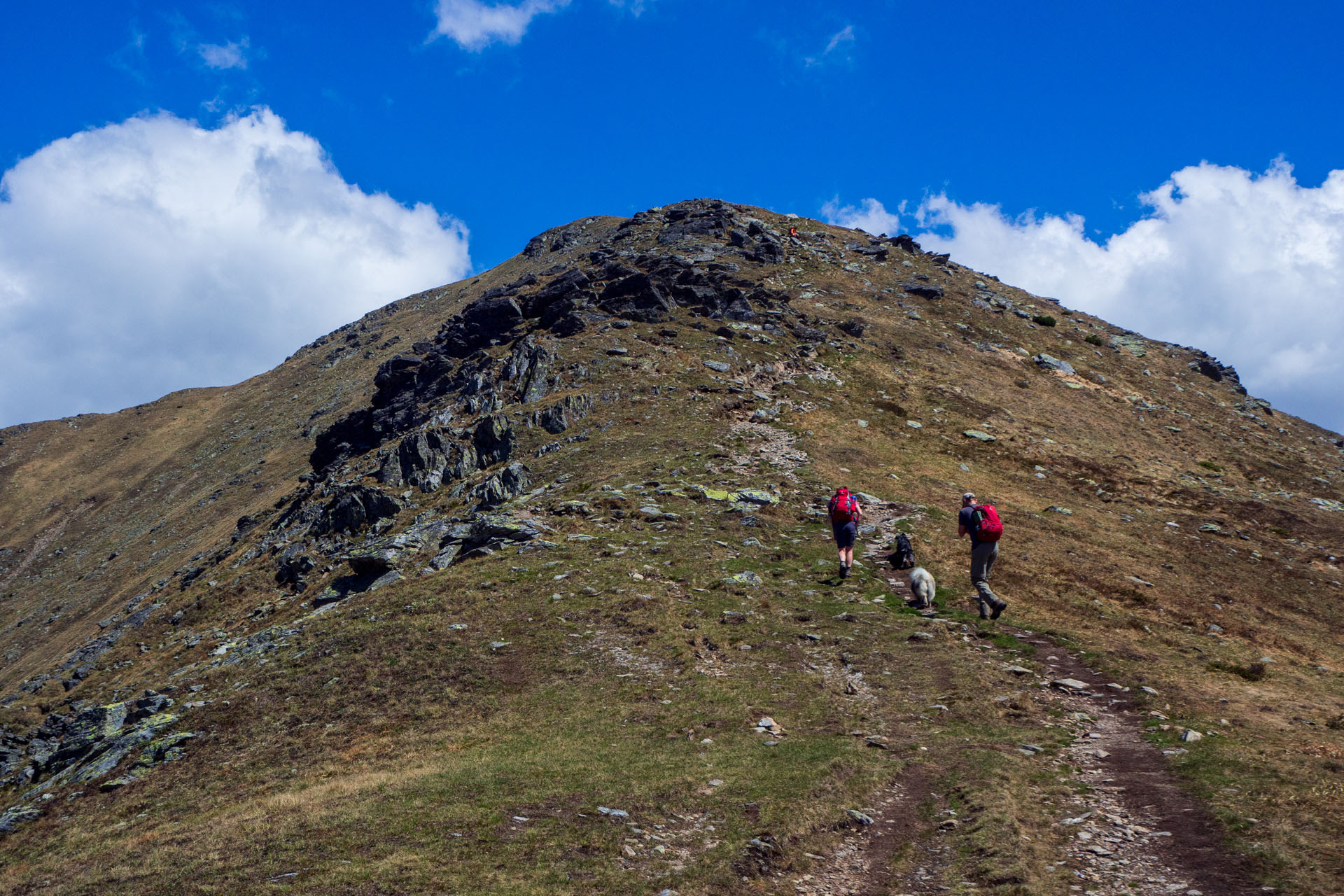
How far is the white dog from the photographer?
25688 millimetres

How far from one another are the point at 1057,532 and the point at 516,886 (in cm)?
3132

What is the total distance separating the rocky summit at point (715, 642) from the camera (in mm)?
12375

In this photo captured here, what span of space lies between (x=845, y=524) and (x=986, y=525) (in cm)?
546

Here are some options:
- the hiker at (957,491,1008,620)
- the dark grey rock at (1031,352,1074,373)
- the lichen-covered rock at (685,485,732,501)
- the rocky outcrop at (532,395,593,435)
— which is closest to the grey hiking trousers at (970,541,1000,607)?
the hiker at (957,491,1008,620)

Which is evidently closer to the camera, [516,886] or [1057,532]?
[516,886]

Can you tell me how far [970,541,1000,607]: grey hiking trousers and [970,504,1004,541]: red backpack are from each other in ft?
0.79

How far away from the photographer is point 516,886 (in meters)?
11.0

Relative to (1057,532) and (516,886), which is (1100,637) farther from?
(516,886)

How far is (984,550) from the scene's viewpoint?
24703 mm

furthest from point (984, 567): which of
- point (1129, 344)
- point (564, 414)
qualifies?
point (1129, 344)

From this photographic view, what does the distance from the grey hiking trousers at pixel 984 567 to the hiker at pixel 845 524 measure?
15.5 ft

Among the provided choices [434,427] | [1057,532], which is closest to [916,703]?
[1057,532]

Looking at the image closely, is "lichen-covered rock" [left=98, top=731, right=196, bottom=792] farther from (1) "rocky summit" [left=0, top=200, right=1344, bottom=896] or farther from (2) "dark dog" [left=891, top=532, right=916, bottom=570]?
(2) "dark dog" [left=891, top=532, right=916, bottom=570]

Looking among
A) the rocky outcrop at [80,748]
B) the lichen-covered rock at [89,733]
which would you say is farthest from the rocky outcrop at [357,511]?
the lichen-covered rock at [89,733]
